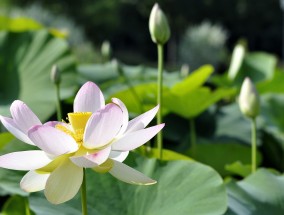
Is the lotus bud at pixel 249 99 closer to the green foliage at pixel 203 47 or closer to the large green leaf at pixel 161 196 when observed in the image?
the large green leaf at pixel 161 196

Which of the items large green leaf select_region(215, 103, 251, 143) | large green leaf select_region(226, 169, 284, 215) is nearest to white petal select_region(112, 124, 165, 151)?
large green leaf select_region(226, 169, 284, 215)

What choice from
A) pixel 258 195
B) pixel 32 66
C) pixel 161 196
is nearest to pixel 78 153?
pixel 161 196

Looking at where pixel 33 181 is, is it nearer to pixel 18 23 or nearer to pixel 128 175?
pixel 128 175

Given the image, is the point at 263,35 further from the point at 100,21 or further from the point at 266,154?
the point at 266,154

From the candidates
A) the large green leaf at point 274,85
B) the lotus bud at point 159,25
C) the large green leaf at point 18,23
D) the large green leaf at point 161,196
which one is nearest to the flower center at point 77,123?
the large green leaf at point 161,196

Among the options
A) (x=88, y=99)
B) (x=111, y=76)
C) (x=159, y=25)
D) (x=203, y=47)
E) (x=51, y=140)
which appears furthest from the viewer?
(x=203, y=47)

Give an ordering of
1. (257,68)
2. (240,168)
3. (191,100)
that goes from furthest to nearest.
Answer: (257,68), (191,100), (240,168)

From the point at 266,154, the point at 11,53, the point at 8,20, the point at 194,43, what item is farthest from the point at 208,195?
the point at 194,43
